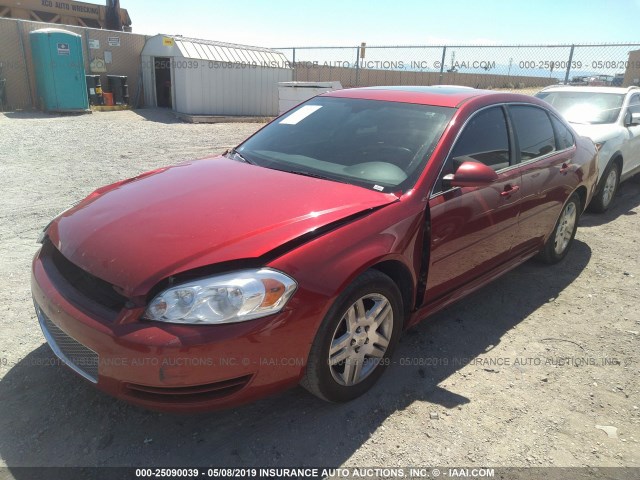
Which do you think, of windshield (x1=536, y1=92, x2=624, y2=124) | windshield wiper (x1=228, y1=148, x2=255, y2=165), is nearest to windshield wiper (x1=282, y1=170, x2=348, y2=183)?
windshield wiper (x1=228, y1=148, x2=255, y2=165)

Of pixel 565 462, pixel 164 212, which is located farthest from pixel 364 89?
pixel 565 462

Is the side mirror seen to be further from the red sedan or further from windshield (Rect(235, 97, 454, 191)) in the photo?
windshield (Rect(235, 97, 454, 191))

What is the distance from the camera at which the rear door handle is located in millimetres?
3422

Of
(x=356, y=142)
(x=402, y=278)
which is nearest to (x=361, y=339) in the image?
(x=402, y=278)

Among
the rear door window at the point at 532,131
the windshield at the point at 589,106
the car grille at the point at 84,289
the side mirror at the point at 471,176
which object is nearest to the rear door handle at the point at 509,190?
the rear door window at the point at 532,131

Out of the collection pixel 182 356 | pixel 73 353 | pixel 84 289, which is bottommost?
pixel 73 353

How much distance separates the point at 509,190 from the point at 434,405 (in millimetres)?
1669

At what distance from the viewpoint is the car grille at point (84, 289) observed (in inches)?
85.0

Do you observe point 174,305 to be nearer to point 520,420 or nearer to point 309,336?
point 309,336

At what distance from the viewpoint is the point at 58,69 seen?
14.0 m

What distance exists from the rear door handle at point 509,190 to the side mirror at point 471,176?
575 mm

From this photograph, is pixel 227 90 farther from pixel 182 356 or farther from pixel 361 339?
pixel 182 356

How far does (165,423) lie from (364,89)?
9.30 ft

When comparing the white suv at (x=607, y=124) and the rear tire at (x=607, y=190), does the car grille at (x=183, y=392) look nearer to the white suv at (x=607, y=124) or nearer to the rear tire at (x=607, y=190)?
the white suv at (x=607, y=124)
